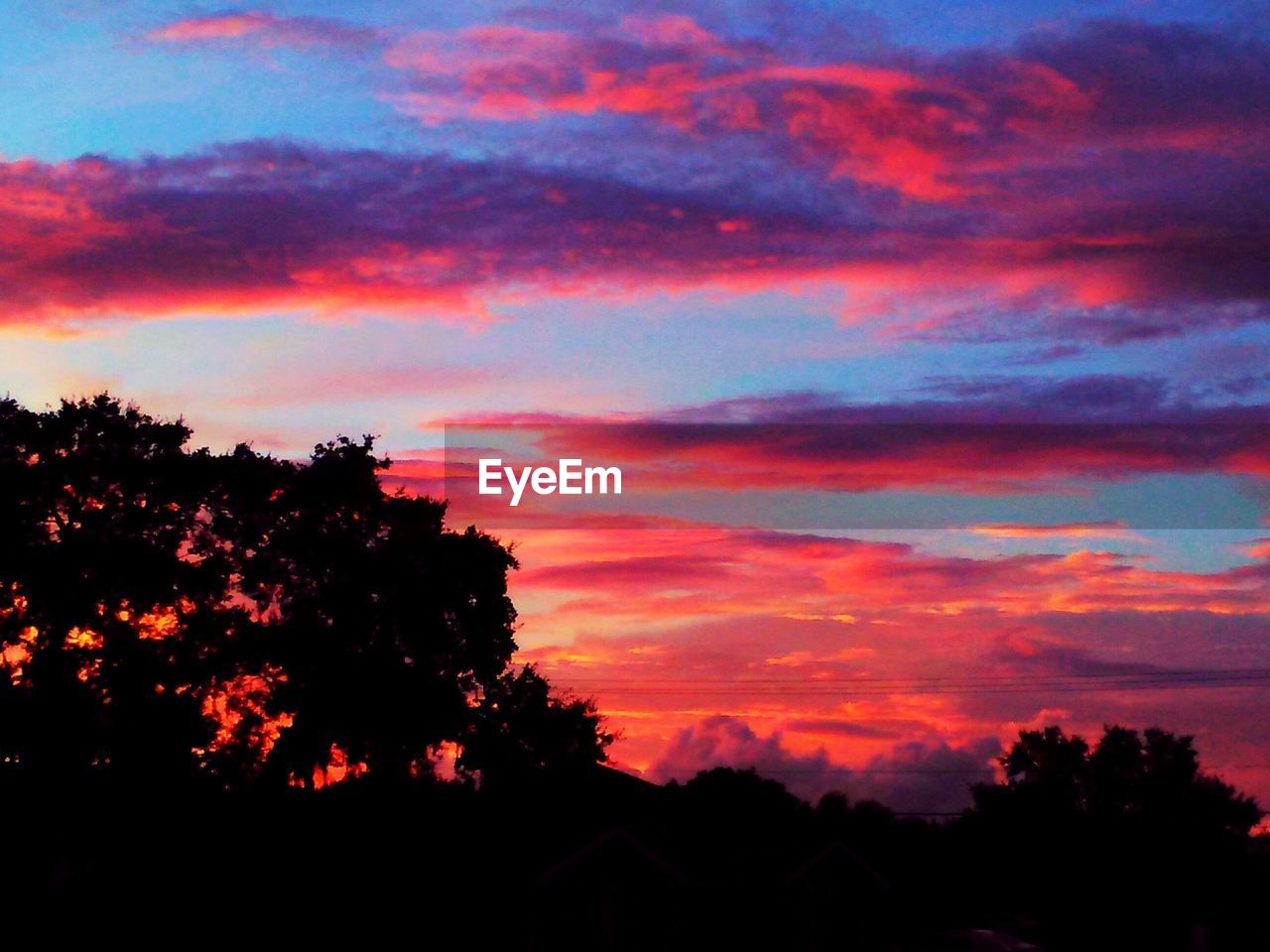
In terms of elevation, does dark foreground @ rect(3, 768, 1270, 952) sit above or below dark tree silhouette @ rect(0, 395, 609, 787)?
below

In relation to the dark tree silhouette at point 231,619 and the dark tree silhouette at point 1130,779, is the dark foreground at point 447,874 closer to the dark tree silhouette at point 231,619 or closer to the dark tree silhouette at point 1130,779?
the dark tree silhouette at point 231,619

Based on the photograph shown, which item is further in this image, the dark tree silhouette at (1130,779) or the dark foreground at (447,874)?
the dark tree silhouette at (1130,779)

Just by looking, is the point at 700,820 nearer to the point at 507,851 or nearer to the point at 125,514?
the point at 507,851

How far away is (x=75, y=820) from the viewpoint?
4956cm

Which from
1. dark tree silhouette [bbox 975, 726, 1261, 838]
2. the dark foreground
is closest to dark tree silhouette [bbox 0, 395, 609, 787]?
the dark foreground

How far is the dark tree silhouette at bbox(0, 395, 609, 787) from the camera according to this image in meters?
49.6

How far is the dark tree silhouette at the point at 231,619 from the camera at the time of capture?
49.6m

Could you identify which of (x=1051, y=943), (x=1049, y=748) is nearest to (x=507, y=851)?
(x=1051, y=943)

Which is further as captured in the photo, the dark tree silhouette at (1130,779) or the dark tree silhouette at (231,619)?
the dark tree silhouette at (1130,779)

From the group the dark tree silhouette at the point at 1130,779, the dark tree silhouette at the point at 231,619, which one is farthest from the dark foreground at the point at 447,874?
the dark tree silhouette at the point at 1130,779

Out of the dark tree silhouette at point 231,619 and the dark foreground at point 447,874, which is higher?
the dark tree silhouette at point 231,619

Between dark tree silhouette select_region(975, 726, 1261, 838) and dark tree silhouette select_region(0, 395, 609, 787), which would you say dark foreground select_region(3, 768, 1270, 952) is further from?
dark tree silhouette select_region(975, 726, 1261, 838)

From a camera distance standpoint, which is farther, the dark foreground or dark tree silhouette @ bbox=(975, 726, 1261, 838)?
dark tree silhouette @ bbox=(975, 726, 1261, 838)

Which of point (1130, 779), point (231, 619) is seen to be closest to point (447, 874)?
point (231, 619)
